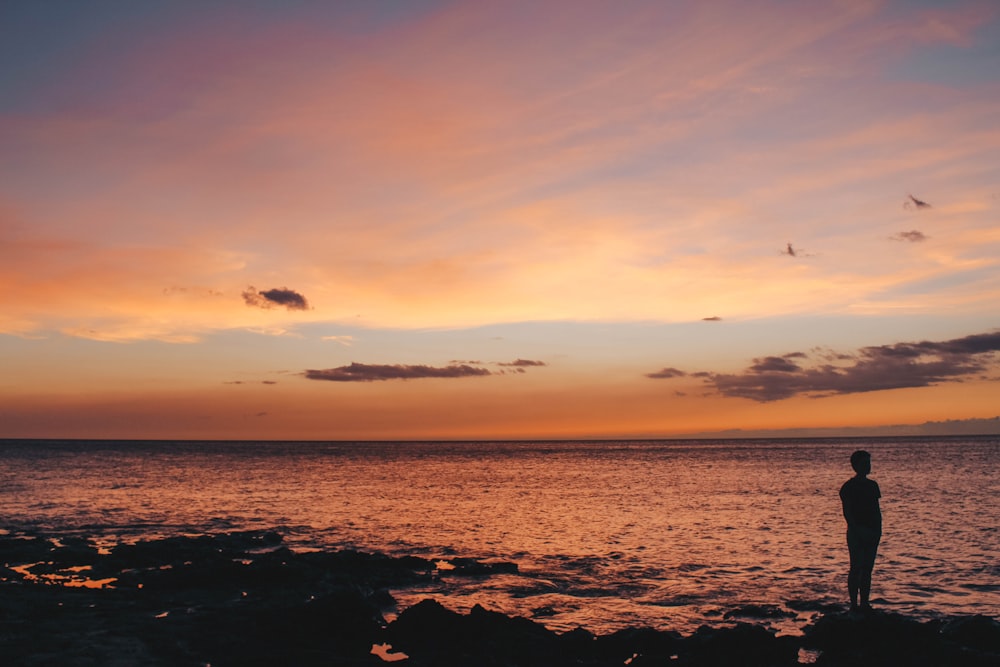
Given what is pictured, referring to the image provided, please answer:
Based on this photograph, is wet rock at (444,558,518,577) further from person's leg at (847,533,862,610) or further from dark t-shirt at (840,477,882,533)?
dark t-shirt at (840,477,882,533)

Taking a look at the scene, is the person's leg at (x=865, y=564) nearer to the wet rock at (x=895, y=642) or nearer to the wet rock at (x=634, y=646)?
the wet rock at (x=895, y=642)

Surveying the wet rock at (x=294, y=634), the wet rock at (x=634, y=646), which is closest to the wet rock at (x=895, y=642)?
the wet rock at (x=634, y=646)

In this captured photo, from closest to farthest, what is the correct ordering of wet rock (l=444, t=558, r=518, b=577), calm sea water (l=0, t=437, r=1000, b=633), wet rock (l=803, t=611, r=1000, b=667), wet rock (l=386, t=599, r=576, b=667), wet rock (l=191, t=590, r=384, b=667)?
wet rock (l=803, t=611, r=1000, b=667)
wet rock (l=191, t=590, r=384, b=667)
wet rock (l=386, t=599, r=576, b=667)
calm sea water (l=0, t=437, r=1000, b=633)
wet rock (l=444, t=558, r=518, b=577)

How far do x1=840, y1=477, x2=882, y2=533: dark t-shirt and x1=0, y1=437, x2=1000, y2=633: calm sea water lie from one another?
4835 mm

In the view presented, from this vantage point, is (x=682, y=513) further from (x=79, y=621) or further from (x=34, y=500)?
(x=34, y=500)

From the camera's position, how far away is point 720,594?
25.9m

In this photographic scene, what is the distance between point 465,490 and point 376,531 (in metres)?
35.8

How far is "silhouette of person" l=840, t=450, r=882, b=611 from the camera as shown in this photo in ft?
58.0

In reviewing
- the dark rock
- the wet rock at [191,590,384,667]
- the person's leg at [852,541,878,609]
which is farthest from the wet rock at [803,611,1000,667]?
the wet rock at [191,590,384,667]

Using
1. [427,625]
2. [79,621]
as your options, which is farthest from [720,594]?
[79,621]

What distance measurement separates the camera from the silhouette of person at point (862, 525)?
1767 centimetres

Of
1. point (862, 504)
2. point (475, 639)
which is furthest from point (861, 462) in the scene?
point (475, 639)

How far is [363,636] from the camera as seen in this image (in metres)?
19.0

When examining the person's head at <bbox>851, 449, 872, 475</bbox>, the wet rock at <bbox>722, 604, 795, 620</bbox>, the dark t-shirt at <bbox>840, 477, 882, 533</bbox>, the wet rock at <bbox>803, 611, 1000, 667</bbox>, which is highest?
the person's head at <bbox>851, 449, 872, 475</bbox>
